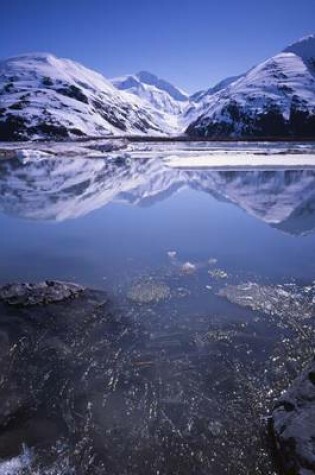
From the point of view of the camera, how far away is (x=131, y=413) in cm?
704

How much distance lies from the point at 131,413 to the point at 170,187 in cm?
2444

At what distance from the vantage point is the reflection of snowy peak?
69.3ft

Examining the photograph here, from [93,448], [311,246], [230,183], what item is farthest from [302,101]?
[93,448]

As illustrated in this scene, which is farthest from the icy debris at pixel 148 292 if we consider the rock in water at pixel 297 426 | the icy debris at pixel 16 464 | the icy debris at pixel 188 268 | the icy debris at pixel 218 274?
the icy debris at pixel 16 464

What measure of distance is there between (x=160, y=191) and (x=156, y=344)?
20429mm

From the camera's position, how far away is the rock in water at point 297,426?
5.45 metres

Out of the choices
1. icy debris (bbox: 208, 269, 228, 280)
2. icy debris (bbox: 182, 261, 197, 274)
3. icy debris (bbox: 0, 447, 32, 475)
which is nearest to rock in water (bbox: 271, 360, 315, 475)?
icy debris (bbox: 0, 447, 32, 475)

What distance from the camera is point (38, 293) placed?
10.9 metres

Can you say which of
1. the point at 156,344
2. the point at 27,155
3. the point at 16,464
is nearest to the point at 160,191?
the point at 156,344

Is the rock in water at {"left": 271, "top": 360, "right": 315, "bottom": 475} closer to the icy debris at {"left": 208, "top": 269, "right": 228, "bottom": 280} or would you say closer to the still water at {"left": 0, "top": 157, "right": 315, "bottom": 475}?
the still water at {"left": 0, "top": 157, "right": 315, "bottom": 475}

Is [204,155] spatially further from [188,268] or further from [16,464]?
[16,464]

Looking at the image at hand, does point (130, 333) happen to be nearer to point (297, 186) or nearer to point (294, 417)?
point (294, 417)

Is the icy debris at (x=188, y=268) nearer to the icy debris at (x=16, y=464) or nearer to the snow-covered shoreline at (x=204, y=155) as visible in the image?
the icy debris at (x=16, y=464)

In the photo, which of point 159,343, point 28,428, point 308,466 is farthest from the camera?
point 159,343
